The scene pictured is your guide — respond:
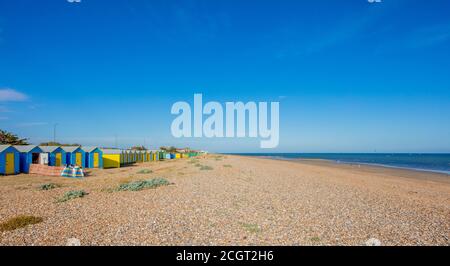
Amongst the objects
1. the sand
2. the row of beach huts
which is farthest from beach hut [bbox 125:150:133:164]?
the sand

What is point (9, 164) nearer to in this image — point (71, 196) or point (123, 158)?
point (123, 158)

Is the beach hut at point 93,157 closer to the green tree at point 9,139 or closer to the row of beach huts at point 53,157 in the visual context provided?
the row of beach huts at point 53,157

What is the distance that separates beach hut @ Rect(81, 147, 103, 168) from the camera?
102ft

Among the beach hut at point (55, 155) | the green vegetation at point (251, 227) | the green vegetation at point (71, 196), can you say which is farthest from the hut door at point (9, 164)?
the green vegetation at point (251, 227)

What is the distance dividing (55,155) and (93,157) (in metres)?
3.91

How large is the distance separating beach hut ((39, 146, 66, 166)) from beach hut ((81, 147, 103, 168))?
89.9 inches

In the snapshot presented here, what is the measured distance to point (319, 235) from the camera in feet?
22.4

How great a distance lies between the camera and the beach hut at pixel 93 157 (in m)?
31.0

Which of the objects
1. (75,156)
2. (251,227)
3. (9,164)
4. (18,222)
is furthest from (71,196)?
(75,156)

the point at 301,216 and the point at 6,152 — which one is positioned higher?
the point at 6,152

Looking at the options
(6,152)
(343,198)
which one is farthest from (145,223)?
(6,152)
